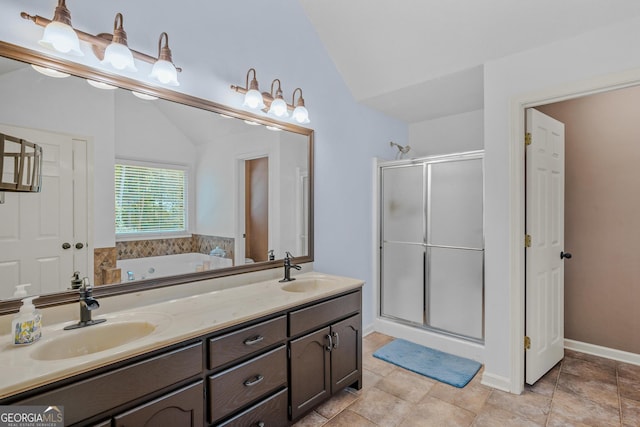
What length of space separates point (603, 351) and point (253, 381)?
3.10m

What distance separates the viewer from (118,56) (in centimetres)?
154

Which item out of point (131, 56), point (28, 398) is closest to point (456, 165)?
point (131, 56)

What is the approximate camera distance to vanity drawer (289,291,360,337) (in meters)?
1.87

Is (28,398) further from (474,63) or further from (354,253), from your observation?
(474,63)

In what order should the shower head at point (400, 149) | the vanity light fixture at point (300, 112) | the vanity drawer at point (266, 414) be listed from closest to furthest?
the vanity drawer at point (266, 414) < the vanity light fixture at point (300, 112) < the shower head at point (400, 149)

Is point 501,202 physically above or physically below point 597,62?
below

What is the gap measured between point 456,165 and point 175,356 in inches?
103

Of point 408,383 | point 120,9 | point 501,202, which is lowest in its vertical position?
point 408,383

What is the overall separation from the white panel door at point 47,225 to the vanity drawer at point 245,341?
2.54 feet

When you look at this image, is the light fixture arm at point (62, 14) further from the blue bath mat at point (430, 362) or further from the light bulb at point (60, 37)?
the blue bath mat at point (430, 362)

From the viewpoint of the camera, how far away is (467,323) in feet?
9.48

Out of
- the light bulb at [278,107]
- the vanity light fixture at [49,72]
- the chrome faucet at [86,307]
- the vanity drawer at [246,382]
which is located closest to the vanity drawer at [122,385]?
the vanity drawer at [246,382]

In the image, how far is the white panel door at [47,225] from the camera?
4.62ft

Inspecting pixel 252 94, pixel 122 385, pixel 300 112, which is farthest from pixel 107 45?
pixel 122 385
